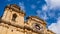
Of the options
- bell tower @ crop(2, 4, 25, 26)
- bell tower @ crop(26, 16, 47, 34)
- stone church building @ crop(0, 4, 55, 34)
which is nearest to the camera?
stone church building @ crop(0, 4, 55, 34)

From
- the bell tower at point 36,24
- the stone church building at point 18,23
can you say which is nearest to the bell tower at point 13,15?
the stone church building at point 18,23

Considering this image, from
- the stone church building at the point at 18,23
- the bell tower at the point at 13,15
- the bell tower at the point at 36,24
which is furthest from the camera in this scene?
the bell tower at the point at 36,24

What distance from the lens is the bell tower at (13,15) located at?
32438mm

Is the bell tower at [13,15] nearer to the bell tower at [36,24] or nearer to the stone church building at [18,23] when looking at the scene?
the stone church building at [18,23]

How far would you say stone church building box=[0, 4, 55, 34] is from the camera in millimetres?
30431

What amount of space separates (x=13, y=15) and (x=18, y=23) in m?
2.82

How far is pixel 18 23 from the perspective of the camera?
32875 millimetres

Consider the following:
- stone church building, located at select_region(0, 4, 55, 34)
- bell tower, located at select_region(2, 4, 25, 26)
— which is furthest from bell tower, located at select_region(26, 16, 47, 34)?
bell tower, located at select_region(2, 4, 25, 26)

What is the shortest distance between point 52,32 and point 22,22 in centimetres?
772

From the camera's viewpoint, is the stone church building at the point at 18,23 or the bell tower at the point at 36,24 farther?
the bell tower at the point at 36,24

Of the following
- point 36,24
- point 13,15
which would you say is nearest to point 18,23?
point 13,15

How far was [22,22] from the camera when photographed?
3366 cm

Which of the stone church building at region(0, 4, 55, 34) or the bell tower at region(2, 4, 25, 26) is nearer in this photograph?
the stone church building at region(0, 4, 55, 34)

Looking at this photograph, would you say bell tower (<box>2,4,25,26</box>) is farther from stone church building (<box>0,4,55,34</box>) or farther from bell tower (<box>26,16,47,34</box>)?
bell tower (<box>26,16,47,34</box>)
